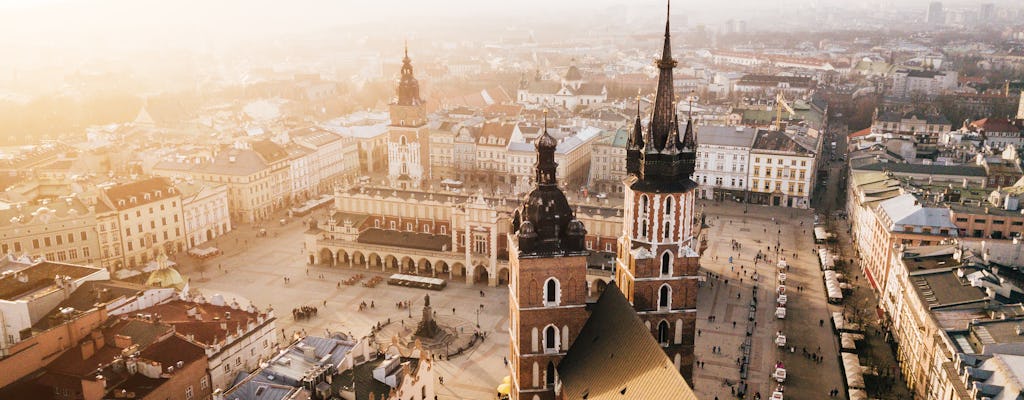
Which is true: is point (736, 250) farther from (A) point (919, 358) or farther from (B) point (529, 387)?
(B) point (529, 387)

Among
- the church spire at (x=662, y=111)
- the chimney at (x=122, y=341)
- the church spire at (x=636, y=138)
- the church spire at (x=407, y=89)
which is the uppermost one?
the church spire at (x=662, y=111)

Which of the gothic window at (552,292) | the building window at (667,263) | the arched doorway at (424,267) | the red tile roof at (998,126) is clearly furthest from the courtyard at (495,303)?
the red tile roof at (998,126)

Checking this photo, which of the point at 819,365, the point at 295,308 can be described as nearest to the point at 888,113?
the point at 819,365

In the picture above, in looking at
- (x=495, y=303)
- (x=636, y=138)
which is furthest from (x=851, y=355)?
(x=495, y=303)

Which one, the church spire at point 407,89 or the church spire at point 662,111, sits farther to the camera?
the church spire at point 407,89

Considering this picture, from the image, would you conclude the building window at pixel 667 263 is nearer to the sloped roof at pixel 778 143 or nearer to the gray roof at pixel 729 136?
the sloped roof at pixel 778 143

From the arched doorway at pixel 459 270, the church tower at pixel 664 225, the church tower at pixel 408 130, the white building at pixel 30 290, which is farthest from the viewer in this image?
the church tower at pixel 408 130

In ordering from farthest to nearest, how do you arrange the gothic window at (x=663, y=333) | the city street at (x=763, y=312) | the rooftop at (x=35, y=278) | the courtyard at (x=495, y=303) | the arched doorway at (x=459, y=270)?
the arched doorway at (x=459, y=270) < the courtyard at (x=495, y=303) < the city street at (x=763, y=312) < the rooftop at (x=35, y=278) < the gothic window at (x=663, y=333)
